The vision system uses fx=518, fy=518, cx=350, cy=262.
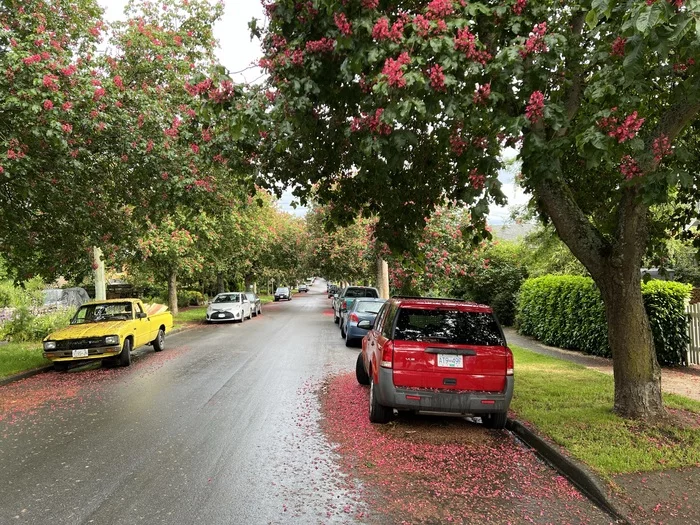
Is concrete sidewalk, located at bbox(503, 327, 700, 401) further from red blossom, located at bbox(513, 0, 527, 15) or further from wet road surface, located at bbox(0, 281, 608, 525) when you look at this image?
red blossom, located at bbox(513, 0, 527, 15)

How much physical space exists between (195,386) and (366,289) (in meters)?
14.3

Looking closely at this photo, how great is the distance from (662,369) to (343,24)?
31.1 feet

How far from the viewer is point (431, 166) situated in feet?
27.6

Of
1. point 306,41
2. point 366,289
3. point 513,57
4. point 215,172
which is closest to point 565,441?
point 513,57

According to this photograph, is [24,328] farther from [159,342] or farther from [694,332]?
[694,332]

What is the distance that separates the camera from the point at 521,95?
543 centimetres

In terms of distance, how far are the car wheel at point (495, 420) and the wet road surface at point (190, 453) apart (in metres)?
0.17

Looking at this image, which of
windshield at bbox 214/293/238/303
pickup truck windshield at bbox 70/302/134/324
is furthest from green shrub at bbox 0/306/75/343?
windshield at bbox 214/293/238/303

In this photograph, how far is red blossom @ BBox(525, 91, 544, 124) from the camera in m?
4.91

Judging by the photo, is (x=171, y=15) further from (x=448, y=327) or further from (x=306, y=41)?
(x=448, y=327)

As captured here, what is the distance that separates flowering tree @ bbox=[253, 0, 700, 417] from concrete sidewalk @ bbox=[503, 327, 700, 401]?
2.71 meters

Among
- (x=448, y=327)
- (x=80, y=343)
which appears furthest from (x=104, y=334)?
(x=448, y=327)

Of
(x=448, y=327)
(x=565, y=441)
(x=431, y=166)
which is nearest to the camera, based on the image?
(x=565, y=441)

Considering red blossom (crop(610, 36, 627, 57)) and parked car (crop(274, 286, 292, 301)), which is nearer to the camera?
red blossom (crop(610, 36, 627, 57))
